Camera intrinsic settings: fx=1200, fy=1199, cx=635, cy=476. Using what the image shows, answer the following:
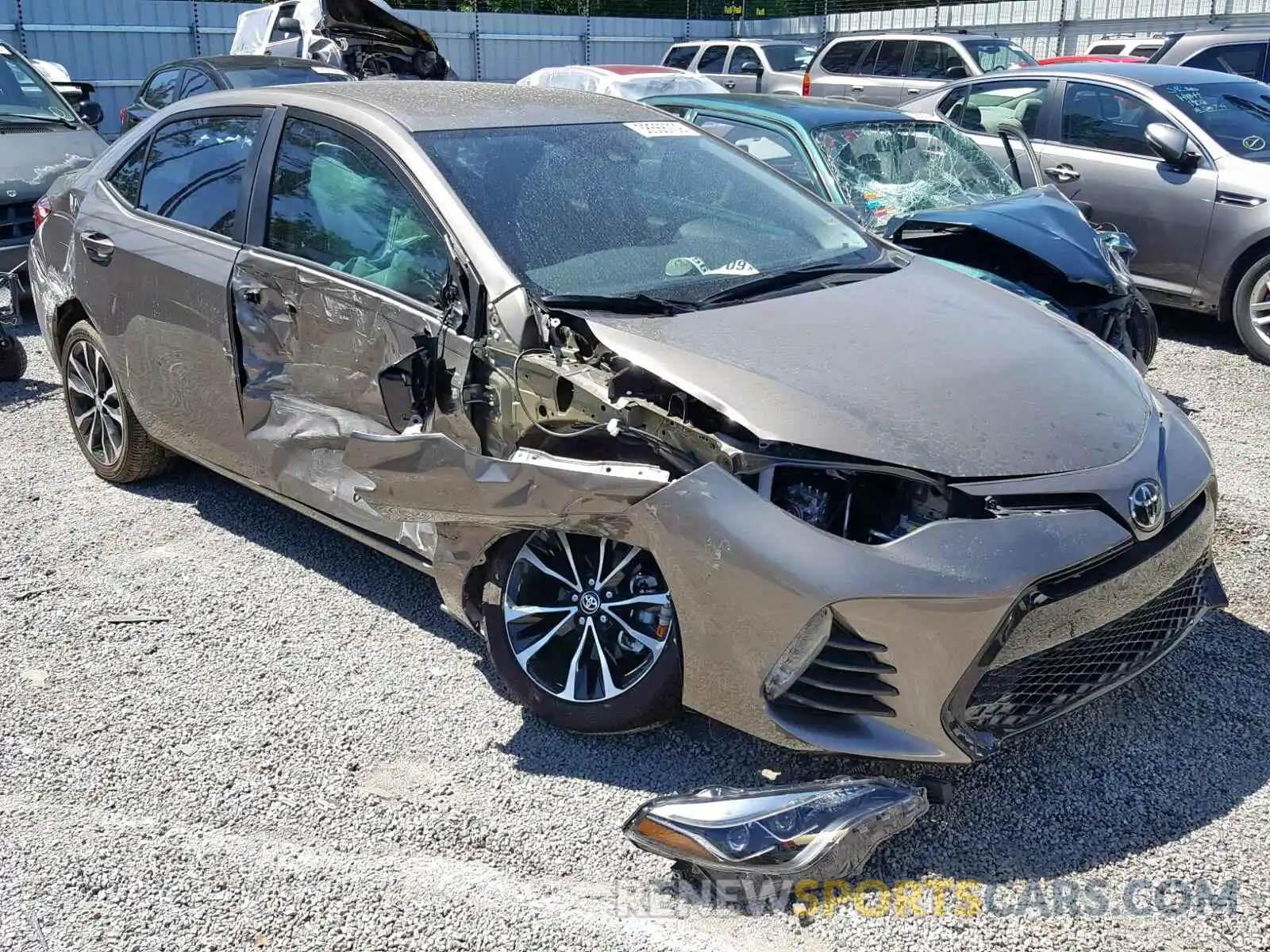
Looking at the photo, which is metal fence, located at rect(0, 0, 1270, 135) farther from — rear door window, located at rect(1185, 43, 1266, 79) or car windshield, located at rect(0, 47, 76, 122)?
car windshield, located at rect(0, 47, 76, 122)

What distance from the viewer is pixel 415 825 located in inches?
120

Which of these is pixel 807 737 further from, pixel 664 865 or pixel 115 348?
pixel 115 348

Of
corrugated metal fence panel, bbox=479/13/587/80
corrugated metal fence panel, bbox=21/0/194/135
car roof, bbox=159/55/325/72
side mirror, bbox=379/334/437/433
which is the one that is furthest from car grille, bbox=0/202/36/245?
corrugated metal fence panel, bbox=479/13/587/80

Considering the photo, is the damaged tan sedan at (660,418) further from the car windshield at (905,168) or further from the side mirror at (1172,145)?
the side mirror at (1172,145)

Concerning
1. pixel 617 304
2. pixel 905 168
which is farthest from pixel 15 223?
pixel 617 304

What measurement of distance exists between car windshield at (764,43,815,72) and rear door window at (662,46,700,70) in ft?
5.74

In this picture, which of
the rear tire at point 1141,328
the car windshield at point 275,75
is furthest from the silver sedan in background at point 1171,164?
the car windshield at point 275,75

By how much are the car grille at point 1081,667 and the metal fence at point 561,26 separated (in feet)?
62.7

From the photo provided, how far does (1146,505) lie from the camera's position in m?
3.04

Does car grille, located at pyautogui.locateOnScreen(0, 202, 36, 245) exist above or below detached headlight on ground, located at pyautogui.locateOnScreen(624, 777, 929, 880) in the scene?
above

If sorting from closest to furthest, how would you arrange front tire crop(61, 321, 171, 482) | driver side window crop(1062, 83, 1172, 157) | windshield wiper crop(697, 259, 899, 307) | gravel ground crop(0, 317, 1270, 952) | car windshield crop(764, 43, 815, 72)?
gravel ground crop(0, 317, 1270, 952) → windshield wiper crop(697, 259, 899, 307) → front tire crop(61, 321, 171, 482) → driver side window crop(1062, 83, 1172, 157) → car windshield crop(764, 43, 815, 72)

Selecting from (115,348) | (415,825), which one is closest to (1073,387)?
(415,825)

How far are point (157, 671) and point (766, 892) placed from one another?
2102 millimetres

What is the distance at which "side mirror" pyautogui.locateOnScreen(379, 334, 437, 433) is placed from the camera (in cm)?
352
